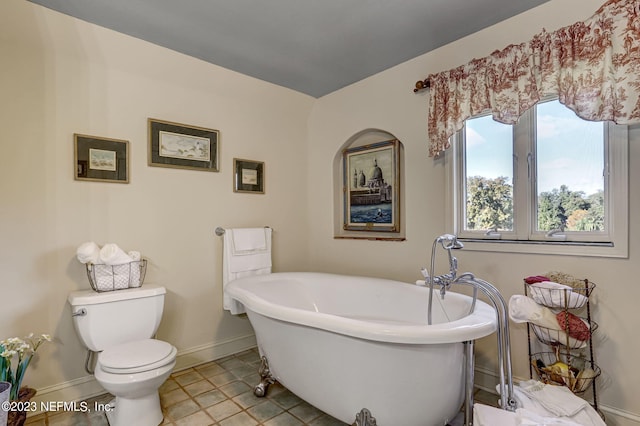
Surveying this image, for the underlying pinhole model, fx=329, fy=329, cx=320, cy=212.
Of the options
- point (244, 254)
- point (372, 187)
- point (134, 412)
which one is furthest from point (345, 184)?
point (134, 412)

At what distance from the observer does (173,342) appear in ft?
8.24

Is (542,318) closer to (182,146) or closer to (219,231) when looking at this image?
(219,231)

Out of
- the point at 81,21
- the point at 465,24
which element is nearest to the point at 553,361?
the point at 465,24

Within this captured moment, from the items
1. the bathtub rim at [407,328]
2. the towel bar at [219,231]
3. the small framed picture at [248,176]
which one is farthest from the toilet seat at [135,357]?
the small framed picture at [248,176]

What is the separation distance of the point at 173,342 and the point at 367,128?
2.36 metres

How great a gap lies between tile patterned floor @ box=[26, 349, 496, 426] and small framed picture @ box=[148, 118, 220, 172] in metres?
1.59

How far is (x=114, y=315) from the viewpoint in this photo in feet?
6.47

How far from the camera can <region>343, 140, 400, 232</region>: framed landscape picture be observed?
2.80 metres

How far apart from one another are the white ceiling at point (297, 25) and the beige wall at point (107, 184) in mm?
180

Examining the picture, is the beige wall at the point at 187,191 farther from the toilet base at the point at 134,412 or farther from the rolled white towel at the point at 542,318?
the toilet base at the point at 134,412

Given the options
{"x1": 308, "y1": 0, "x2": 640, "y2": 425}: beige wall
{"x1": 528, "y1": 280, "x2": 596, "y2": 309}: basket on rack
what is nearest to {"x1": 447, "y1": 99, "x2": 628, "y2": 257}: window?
{"x1": 308, "y1": 0, "x2": 640, "y2": 425}: beige wall

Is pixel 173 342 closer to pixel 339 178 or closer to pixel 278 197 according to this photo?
pixel 278 197

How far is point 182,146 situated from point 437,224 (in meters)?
2.04

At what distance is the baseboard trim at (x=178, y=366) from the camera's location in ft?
6.61
